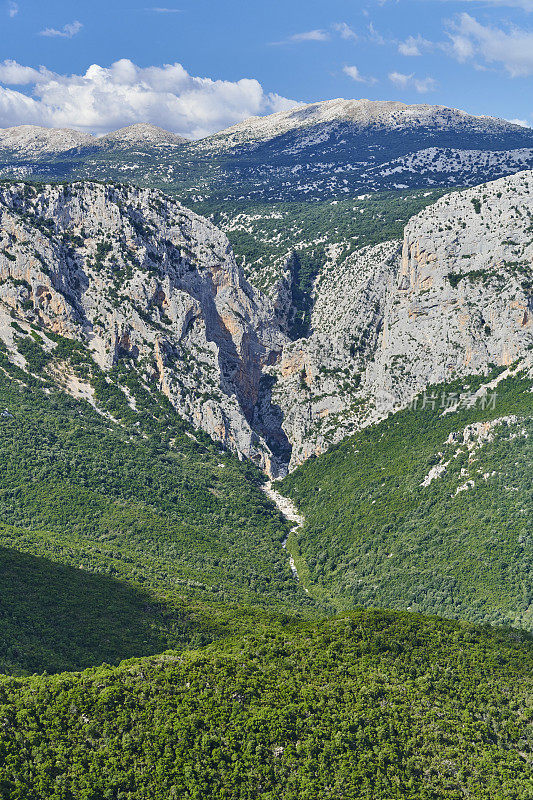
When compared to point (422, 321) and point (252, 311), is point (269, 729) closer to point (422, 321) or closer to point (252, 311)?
point (422, 321)

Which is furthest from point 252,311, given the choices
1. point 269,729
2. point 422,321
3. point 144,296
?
point 269,729

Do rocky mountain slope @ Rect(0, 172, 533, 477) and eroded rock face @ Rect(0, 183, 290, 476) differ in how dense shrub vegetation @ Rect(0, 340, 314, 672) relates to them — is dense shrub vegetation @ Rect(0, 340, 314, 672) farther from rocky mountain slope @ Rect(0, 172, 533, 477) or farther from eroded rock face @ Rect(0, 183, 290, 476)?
rocky mountain slope @ Rect(0, 172, 533, 477)

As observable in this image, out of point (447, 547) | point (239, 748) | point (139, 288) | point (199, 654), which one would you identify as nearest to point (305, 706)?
point (239, 748)

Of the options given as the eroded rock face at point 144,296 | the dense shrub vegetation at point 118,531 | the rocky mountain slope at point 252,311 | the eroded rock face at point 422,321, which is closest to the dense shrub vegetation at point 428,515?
the eroded rock face at point 422,321

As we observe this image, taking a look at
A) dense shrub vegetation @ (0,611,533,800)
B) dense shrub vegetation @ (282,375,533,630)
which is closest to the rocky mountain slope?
dense shrub vegetation @ (282,375,533,630)

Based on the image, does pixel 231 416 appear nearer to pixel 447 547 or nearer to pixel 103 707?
pixel 447 547

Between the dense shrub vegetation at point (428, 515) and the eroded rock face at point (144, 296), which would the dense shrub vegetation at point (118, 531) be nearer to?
the eroded rock face at point (144, 296)
